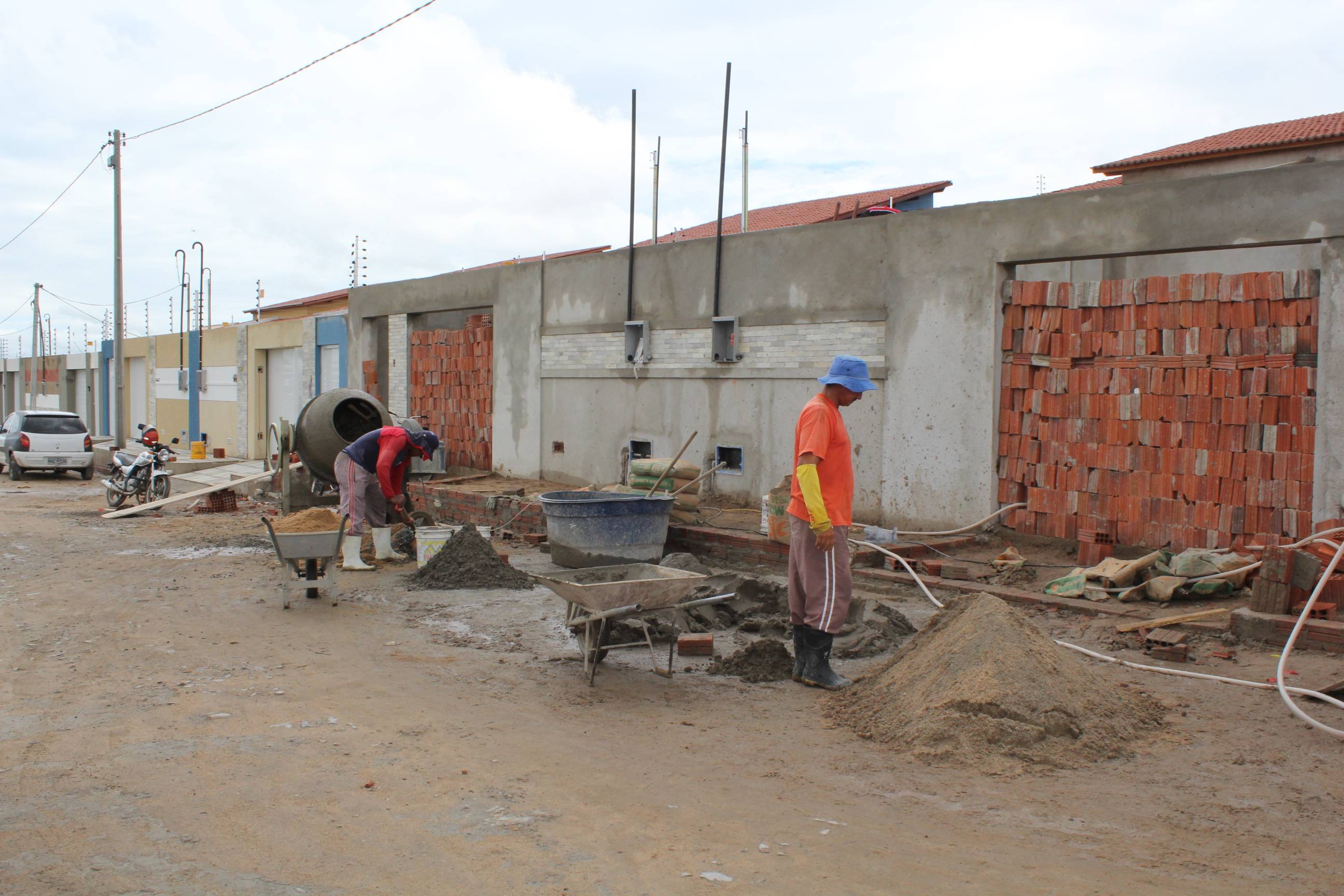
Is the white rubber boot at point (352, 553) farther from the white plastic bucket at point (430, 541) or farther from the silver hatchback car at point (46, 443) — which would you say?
the silver hatchback car at point (46, 443)

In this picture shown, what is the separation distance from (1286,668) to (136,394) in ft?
123

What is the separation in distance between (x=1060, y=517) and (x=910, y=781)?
5535 mm

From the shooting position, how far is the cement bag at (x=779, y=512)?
10133mm

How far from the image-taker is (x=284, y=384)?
81.4 ft

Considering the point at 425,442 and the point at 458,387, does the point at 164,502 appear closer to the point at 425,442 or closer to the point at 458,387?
the point at 458,387

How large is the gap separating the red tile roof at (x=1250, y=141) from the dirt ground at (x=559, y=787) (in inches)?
716

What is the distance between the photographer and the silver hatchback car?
21.9 metres

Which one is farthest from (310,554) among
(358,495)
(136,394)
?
(136,394)

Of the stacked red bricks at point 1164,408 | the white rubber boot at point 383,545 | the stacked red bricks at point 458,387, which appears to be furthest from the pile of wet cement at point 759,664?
the stacked red bricks at point 458,387

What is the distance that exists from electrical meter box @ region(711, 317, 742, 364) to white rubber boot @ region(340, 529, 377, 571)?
15.1 feet

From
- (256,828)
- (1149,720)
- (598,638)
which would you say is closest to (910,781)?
(1149,720)

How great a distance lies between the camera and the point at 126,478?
1673 centimetres

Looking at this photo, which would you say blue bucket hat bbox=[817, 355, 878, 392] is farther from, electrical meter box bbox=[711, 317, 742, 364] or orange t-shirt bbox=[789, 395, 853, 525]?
electrical meter box bbox=[711, 317, 742, 364]

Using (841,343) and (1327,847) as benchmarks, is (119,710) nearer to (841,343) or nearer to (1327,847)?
(1327,847)
